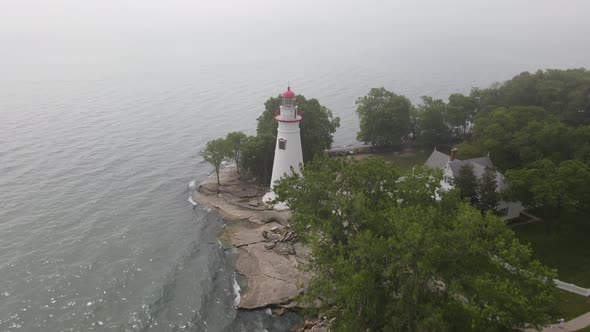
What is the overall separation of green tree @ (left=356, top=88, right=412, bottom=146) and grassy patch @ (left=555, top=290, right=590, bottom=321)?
115 feet

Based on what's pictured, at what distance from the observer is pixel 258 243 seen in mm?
35875

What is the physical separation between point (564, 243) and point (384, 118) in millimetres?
29808

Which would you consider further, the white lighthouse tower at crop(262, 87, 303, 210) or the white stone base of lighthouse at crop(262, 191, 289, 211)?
the white stone base of lighthouse at crop(262, 191, 289, 211)

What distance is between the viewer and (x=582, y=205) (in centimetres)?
2948

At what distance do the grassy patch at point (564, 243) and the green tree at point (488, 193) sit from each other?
3.31 metres

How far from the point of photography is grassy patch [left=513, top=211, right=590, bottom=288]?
92.2 feet

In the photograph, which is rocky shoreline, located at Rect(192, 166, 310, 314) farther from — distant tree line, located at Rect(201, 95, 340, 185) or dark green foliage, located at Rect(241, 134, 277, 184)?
distant tree line, located at Rect(201, 95, 340, 185)

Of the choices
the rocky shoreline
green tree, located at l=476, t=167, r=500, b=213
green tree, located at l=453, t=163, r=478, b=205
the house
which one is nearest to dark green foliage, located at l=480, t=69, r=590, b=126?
the house

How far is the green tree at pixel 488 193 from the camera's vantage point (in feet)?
106

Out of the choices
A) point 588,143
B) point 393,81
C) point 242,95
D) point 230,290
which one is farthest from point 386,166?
point 393,81

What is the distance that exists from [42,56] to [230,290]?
194m

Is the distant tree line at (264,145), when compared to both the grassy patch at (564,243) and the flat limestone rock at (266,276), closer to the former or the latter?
the flat limestone rock at (266,276)

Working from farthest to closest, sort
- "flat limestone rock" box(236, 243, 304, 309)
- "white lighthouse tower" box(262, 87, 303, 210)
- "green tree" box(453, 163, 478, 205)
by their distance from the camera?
1. "white lighthouse tower" box(262, 87, 303, 210)
2. "green tree" box(453, 163, 478, 205)
3. "flat limestone rock" box(236, 243, 304, 309)

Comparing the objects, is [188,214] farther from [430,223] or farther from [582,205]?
[582,205]
